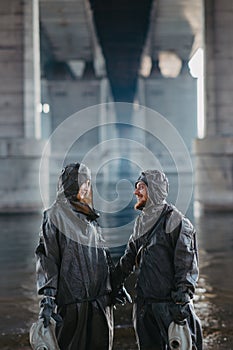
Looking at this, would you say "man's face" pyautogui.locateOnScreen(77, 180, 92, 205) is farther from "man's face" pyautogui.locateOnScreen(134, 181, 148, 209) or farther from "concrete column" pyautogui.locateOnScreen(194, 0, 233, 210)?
"concrete column" pyautogui.locateOnScreen(194, 0, 233, 210)

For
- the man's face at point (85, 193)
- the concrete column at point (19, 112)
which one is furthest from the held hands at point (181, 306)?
the concrete column at point (19, 112)

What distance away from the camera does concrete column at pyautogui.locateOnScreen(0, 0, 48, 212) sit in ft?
71.8

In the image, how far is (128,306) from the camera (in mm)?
8164

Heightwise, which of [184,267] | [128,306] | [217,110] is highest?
[184,267]

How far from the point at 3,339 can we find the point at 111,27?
28.3m

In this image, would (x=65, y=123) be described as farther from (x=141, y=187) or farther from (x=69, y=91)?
(x=141, y=187)

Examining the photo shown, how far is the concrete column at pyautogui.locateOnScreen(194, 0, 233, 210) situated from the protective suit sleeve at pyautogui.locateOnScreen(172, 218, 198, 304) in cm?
1726

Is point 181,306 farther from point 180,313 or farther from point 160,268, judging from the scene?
point 160,268

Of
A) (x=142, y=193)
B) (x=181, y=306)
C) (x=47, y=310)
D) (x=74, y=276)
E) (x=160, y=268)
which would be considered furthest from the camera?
(x=142, y=193)

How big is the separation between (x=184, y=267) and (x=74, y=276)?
30.5 inches

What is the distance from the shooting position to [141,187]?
16.0 feet

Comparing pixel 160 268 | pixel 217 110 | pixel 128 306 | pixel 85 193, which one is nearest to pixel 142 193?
pixel 85 193

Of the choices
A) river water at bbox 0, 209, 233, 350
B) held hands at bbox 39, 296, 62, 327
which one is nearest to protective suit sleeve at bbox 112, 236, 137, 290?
held hands at bbox 39, 296, 62, 327

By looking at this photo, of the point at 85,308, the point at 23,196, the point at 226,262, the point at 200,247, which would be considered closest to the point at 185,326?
the point at 85,308
